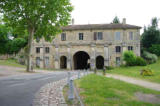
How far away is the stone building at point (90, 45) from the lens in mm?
35562

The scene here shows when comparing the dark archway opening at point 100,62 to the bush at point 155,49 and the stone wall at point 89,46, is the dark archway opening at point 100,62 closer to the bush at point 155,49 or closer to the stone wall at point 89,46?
the stone wall at point 89,46

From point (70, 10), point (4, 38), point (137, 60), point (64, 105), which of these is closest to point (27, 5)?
point (70, 10)

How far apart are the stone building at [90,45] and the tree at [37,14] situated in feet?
45.7

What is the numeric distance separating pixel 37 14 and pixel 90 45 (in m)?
17.4

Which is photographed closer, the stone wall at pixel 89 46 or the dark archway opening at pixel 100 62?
the stone wall at pixel 89 46

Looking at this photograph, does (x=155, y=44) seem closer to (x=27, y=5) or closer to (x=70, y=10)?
(x=70, y=10)

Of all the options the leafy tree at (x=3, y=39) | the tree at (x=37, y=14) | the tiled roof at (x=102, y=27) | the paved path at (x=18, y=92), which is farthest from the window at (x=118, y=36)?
the paved path at (x=18, y=92)

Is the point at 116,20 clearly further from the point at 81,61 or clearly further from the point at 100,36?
the point at 100,36

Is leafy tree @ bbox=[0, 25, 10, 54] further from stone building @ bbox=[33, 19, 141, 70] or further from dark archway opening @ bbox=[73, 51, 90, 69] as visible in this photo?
dark archway opening @ bbox=[73, 51, 90, 69]

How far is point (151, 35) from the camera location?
4162cm

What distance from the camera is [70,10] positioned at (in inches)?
890

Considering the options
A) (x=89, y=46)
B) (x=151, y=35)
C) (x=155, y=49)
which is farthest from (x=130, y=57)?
(x=151, y=35)

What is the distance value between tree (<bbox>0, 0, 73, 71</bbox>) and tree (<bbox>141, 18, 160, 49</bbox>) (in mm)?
26476

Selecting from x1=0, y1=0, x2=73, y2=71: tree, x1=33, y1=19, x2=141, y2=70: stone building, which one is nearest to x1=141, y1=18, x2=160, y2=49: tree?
x1=33, y1=19, x2=141, y2=70: stone building
